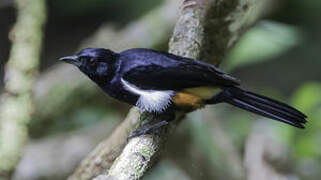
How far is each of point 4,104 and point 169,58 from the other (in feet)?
3.54

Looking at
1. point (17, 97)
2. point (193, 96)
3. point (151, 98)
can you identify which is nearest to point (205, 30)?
point (193, 96)

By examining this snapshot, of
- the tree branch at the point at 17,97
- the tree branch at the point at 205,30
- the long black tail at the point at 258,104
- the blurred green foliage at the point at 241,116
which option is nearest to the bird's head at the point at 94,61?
the tree branch at the point at 205,30

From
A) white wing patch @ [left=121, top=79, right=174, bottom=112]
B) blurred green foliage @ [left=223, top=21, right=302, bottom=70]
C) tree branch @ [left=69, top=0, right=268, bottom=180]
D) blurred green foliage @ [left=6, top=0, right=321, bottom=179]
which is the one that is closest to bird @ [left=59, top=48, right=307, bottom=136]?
white wing patch @ [left=121, top=79, right=174, bottom=112]

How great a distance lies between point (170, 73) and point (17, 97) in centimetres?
100

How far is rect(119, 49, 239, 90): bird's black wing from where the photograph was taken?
2955mm

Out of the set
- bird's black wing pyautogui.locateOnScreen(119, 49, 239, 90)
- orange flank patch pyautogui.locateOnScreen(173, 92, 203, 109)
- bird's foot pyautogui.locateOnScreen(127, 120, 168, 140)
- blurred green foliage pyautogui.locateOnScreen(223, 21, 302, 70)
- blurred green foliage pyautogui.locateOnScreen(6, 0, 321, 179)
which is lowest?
blurred green foliage pyautogui.locateOnScreen(6, 0, 321, 179)

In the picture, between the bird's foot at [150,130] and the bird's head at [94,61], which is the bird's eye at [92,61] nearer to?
the bird's head at [94,61]

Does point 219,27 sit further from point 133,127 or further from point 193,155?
point 193,155

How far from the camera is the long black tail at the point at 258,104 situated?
10.1ft

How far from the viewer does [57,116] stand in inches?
201

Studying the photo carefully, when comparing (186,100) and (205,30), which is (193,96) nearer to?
(186,100)

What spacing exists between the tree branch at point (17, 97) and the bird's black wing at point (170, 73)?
701 millimetres

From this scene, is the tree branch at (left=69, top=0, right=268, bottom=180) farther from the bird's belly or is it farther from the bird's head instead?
the bird's head

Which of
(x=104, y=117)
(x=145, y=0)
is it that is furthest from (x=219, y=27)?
(x=145, y=0)
